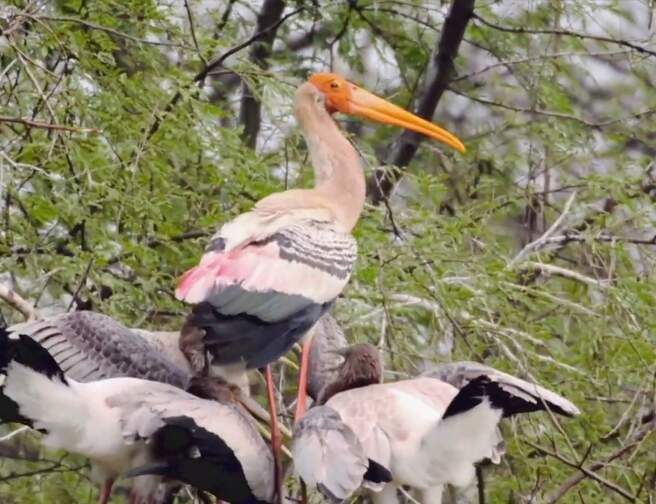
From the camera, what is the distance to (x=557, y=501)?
5559 mm

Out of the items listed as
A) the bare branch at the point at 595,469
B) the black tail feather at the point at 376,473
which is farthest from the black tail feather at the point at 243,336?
the bare branch at the point at 595,469

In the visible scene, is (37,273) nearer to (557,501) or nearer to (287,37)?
(557,501)

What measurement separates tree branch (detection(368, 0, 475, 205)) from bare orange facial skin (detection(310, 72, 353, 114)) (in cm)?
123

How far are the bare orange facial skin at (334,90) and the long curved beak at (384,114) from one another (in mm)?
18

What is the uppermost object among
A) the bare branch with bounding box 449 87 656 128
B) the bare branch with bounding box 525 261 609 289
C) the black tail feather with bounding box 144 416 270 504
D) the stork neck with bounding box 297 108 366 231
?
the bare branch with bounding box 449 87 656 128

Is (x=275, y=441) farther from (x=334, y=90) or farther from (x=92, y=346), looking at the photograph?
(x=334, y=90)

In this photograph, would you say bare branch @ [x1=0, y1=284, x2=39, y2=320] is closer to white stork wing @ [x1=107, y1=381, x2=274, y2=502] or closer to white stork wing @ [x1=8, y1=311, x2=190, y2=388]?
white stork wing @ [x1=8, y1=311, x2=190, y2=388]

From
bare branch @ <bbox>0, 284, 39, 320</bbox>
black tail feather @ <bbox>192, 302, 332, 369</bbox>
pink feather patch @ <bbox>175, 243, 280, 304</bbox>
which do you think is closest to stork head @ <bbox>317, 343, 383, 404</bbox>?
black tail feather @ <bbox>192, 302, 332, 369</bbox>

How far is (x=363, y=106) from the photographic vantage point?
6617 millimetres

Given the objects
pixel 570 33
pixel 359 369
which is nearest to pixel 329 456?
pixel 359 369

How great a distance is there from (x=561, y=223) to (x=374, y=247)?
3.81 ft

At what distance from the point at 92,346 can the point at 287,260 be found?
616 mm

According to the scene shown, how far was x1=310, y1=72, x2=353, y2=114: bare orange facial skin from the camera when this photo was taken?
6.56m

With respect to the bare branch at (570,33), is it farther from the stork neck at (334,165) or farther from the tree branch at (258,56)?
the stork neck at (334,165)
